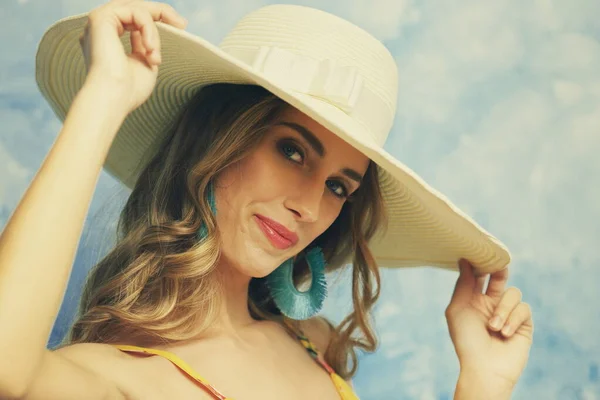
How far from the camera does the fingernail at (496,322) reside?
1.58m

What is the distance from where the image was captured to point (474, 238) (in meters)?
1.48

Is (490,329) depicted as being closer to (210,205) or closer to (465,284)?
(465,284)

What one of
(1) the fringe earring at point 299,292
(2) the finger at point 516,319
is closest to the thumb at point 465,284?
(2) the finger at point 516,319

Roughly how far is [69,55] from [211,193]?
350mm

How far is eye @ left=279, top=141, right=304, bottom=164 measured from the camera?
1.37 metres

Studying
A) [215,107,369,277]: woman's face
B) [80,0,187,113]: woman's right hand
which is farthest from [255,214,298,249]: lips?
[80,0,187,113]: woman's right hand

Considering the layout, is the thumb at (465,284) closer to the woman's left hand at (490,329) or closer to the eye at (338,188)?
the woman's left hand at (490,329)

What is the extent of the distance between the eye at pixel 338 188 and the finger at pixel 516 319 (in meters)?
0.45

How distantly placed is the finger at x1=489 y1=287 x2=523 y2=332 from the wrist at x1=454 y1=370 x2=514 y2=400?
106mm

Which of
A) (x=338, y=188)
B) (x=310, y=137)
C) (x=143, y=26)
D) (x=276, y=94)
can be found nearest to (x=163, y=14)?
(x=143, y=26)

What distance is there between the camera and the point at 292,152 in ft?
4.51

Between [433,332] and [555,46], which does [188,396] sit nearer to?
[433,332]

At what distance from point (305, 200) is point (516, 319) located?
0.57 m

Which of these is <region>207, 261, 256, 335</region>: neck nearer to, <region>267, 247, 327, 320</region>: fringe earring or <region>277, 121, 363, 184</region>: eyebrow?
<region>267, 247, 327, 320</region>: fringe earring
